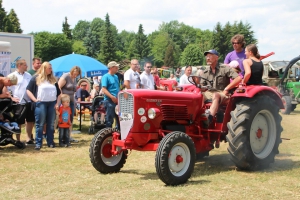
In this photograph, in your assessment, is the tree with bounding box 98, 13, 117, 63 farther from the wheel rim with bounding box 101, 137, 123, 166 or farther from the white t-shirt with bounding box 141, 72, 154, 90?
the wheel rim with bounding box 101, 137, 123, 166

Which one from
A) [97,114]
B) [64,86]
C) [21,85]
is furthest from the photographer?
[97,114]

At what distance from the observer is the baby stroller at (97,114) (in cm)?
1101

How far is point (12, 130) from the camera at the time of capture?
8383 millimetres

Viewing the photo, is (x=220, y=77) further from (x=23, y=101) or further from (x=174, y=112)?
(x=23, y=101)

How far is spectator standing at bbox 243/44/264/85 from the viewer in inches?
254

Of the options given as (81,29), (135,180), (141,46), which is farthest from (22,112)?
(81,29)

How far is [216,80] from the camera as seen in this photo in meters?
6.56

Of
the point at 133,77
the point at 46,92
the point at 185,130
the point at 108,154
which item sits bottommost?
the point at 108,154

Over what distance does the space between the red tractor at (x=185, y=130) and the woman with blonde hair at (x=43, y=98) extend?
2.73 metres

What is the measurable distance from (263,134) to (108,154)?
8.06 feet

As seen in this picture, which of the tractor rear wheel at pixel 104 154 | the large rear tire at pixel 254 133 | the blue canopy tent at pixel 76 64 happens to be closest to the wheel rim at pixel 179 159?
the large rear tire at pixel 254 133

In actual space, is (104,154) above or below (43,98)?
below

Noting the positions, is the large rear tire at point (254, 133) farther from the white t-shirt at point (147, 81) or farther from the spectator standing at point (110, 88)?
the white t-shirt at point (147, 81)

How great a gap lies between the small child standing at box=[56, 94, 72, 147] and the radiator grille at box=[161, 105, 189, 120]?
3702 mm
